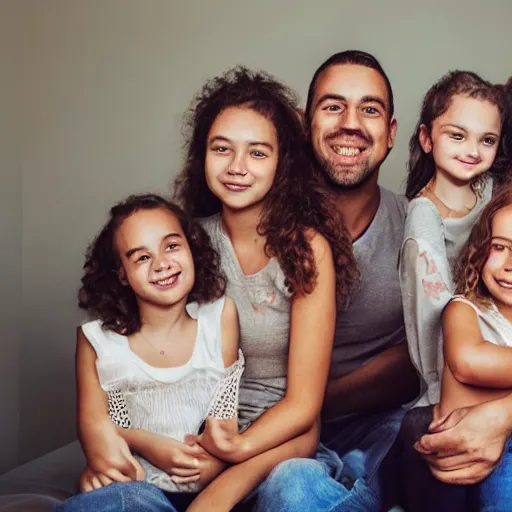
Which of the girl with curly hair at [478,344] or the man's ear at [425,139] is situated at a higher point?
the man's ear at [425,139]

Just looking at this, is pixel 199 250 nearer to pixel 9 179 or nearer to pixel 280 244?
pixel 280 244

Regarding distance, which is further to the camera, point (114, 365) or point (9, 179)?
point (9, 179)

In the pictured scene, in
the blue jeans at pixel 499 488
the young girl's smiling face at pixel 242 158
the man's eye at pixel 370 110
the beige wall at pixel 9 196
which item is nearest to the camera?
the blue jeans at pixel 499 488

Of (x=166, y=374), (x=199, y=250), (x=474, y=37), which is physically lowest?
(x=166, y=374)

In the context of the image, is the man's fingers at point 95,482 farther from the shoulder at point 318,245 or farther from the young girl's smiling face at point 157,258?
the shoulder at point 318,245

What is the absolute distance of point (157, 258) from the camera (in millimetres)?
1481

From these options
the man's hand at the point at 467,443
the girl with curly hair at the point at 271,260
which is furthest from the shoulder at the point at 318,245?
the man's hand at the point at 467,443

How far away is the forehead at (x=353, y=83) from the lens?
160 cm

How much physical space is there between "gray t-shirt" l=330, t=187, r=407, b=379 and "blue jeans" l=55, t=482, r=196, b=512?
17.1 inches

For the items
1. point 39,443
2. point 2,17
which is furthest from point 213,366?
point 2,17

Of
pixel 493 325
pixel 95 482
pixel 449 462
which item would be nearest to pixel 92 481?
pixel 95 482

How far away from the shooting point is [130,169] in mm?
1921

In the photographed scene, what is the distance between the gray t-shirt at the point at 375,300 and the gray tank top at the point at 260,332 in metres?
0.18

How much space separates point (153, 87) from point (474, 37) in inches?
25.8
